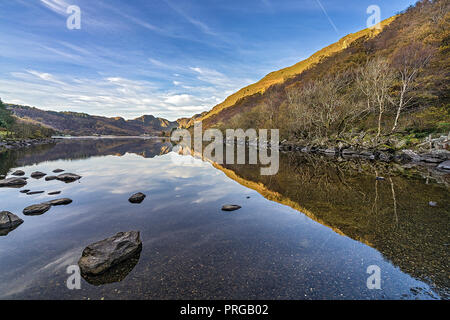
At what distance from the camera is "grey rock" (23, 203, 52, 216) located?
33.1 ft

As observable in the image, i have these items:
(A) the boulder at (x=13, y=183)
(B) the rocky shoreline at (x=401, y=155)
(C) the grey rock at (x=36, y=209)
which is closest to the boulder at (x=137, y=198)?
(C) the grey rock at (x=36, y=209)

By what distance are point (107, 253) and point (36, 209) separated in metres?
7.71

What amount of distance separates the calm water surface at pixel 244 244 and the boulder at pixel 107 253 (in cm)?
32

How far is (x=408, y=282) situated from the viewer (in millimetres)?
5246

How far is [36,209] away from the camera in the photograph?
407 inches

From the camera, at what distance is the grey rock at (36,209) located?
1009 centimetres

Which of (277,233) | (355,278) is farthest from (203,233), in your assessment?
(355,278)

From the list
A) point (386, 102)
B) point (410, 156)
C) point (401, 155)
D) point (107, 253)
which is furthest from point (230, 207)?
point (386, 102)

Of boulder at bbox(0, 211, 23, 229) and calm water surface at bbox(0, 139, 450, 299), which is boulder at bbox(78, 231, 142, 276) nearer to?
calm water surface at bbox(0, 139, 450, 299)

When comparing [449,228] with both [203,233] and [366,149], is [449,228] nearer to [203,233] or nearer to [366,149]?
[203,233]

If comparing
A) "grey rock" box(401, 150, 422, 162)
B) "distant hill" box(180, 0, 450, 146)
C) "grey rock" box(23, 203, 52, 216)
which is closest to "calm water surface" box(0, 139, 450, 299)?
"grey rock" box(23, 203, 52, 216)

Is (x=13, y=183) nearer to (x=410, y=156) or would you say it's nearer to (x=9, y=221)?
(x=9, y=221)

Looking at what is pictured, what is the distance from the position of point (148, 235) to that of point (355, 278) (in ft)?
24.3

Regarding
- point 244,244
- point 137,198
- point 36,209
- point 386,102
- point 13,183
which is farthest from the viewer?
point 386,102
